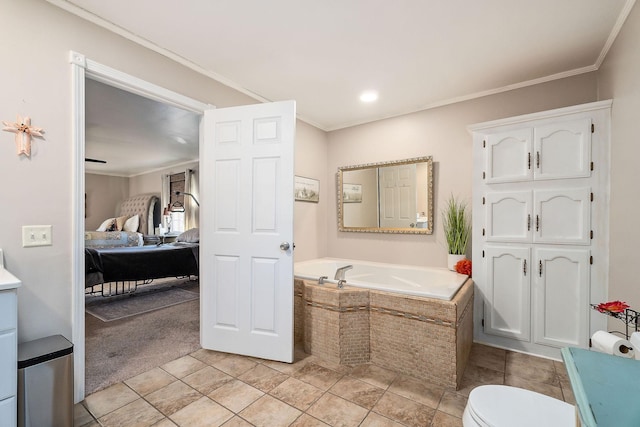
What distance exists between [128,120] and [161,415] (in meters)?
3.58

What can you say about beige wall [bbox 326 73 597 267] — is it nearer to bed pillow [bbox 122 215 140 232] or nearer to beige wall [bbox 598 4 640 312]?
beige wall [bbox 598 4 640 312]

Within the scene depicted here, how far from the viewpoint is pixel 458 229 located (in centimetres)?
282

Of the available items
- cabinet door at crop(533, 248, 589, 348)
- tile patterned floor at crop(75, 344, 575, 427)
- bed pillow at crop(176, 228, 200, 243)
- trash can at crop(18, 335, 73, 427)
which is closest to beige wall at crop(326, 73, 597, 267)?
cabinet door at crop(533, 248, 589, 348)

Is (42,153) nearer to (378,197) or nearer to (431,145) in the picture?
(378,197)

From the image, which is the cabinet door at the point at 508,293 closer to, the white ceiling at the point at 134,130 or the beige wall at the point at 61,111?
the beige wall at the point at 61,111

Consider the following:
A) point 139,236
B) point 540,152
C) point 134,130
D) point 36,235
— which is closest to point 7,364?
point 36,235

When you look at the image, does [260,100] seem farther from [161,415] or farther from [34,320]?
[161,415]

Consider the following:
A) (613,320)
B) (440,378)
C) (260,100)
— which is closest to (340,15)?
(260,100)

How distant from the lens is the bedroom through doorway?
8.10 ft

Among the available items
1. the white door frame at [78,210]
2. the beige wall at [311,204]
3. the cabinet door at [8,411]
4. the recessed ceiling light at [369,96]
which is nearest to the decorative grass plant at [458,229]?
the recessed ceiling light at [369,96]

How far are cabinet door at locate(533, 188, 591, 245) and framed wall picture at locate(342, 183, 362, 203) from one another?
1.83m

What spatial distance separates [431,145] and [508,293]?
1.63 meters

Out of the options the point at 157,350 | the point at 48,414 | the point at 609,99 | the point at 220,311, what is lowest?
the point at 157,350

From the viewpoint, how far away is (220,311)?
92.6 inches
